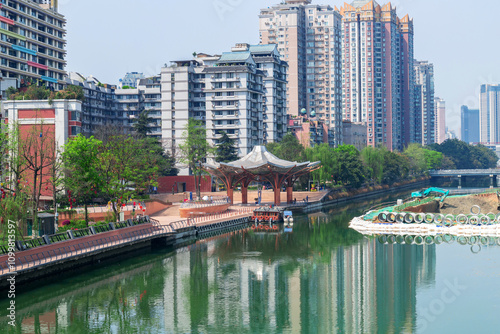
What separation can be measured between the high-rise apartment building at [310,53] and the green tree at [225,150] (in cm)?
5344

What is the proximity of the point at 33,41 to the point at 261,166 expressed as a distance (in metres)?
40.2

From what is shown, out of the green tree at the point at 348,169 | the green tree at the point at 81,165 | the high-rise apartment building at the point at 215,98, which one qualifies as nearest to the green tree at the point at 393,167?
the green tree at the point at 348,169

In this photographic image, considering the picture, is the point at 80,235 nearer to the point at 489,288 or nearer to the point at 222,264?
the point at 222,264

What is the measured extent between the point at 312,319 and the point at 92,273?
1754 centimetres

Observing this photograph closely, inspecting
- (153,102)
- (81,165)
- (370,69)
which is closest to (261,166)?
(81,165)

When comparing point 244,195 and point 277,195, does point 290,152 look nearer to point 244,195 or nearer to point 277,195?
point 244,195

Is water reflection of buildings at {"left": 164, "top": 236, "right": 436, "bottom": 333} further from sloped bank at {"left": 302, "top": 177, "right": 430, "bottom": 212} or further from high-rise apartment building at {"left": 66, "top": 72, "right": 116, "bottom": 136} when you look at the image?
high-rise apartment building at {"left": 66, "top": 72, "right": 116, "bottom": 136}

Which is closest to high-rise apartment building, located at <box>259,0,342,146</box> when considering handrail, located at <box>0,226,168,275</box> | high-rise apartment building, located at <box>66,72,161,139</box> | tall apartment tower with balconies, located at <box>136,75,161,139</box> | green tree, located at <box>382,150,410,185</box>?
green tree, located at <box>382,150,410,185</box>

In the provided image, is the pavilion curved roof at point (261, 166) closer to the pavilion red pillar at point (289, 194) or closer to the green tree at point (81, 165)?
the pavilion red pillar at point (289, 194)

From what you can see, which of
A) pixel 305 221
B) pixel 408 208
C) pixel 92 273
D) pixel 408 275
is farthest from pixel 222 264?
pixel 408 208

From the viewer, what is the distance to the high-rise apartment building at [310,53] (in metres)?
151

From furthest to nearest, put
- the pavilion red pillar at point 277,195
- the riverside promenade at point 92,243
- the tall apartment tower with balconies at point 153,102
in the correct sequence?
the tall apartment tower with balconies at point 153,102 → the pavilion red pillar at point 277,195 → the riverside promenade at point 92,243

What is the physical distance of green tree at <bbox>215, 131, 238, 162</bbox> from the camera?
97.3 metres

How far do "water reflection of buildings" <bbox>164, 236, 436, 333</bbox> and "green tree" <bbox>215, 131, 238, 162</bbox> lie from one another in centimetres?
4580
